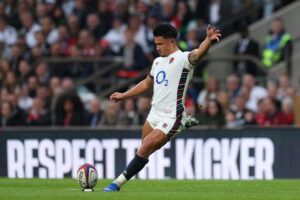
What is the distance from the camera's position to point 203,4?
24891mm

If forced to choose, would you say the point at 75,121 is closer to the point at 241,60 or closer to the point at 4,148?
the point at 4,148

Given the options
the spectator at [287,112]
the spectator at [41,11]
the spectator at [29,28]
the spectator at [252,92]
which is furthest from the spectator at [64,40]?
the spectator at [287,112]

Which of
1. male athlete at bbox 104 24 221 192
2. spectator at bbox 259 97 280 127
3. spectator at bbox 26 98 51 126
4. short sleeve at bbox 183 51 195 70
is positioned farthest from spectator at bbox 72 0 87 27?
short sleeve at bbox 183 51 195 70

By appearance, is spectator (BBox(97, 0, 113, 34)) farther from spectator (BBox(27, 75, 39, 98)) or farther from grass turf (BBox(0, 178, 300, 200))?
grass turf (BBox(0, 178, 300, 200))

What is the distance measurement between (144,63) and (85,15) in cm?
280

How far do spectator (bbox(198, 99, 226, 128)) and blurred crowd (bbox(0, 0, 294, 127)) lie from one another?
0.09m

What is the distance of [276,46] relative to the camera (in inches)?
897

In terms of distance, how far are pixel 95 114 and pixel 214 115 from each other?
9.70ft

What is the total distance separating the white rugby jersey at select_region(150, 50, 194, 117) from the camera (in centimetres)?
1360

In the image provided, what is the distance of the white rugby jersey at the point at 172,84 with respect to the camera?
1360 centimetres

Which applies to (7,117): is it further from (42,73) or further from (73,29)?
(73,29)

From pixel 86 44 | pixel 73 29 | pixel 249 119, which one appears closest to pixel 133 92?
pixel 249 119

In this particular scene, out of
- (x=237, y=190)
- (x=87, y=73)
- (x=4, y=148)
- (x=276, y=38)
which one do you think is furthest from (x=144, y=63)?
(x=237, y=190)

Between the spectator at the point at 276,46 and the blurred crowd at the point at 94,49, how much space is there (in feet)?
1.92
